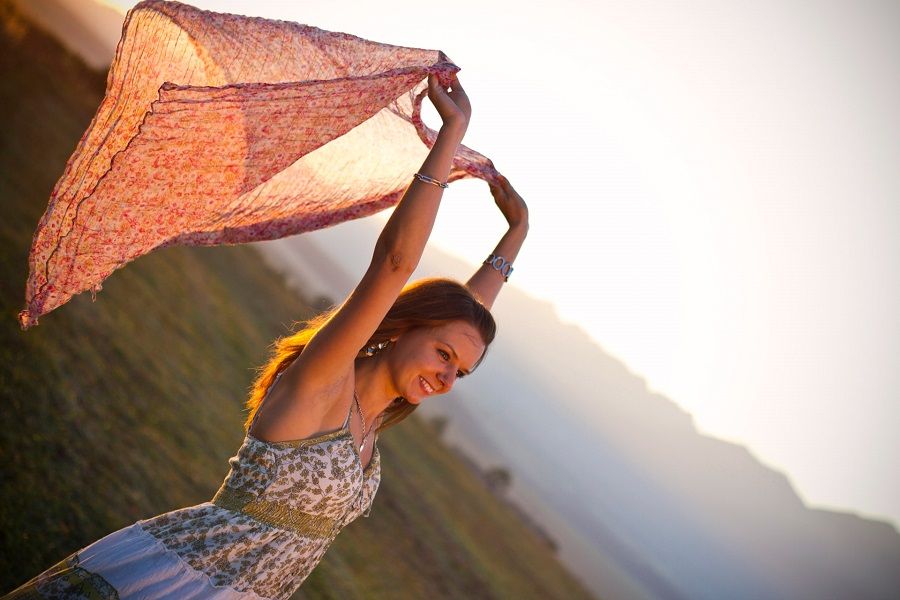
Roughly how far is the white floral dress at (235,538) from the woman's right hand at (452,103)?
1.15m

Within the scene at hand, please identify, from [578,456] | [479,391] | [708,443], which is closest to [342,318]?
[479,391]

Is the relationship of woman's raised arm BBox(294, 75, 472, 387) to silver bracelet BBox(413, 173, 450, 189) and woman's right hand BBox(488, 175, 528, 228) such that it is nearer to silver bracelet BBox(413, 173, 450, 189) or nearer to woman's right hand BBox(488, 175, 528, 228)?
silver bracelet BBox(413, 173, 450, 189)

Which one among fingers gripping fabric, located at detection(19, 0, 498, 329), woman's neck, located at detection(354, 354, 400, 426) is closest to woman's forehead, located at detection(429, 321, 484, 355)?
woman's neck, located at detection(354, 354, 400, 426)

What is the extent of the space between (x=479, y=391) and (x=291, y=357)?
2504 inches

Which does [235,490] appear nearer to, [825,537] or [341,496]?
[341,496]

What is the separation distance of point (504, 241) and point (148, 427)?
4769mm

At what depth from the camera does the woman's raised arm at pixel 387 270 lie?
2.18m

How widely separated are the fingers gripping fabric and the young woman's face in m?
0.85

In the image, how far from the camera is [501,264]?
11.5ft

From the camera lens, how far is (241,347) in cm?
1241

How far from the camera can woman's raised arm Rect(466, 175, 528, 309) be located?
338cm

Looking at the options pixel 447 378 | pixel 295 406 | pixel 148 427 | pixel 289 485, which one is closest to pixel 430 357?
pixel 447 378

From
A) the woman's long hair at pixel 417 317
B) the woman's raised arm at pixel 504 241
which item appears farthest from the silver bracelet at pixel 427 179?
the woman's raised arm at pixel 504 241

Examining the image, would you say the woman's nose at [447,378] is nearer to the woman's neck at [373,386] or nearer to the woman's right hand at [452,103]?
the woman's neck at [373,386]
